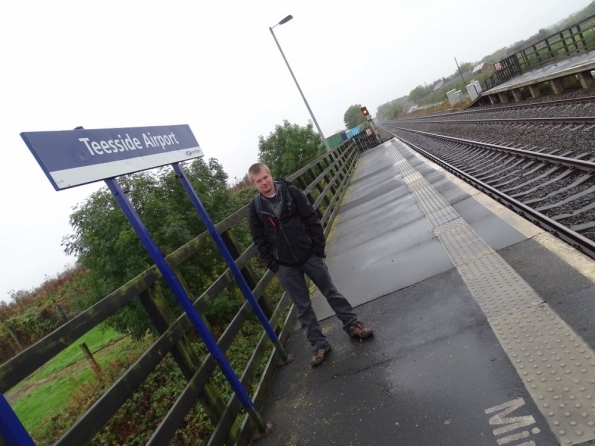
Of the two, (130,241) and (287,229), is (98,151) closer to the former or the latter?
(287,229)

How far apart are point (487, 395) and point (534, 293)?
122 centimetres

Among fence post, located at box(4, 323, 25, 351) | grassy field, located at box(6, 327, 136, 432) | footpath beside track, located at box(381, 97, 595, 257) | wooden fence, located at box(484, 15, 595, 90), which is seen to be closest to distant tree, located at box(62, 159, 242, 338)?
grassy field, located at box(6, 327, 136, 432)

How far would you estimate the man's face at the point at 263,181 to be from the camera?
3.62 meters

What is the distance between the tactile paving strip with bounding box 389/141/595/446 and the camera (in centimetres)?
224

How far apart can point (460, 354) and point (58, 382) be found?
9764mm

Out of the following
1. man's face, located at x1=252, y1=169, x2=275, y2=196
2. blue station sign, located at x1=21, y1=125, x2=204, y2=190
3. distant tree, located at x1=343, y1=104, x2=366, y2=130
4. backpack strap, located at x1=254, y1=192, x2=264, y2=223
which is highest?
distant tree, located at x1=343, y1=104, x2=366, y2=130

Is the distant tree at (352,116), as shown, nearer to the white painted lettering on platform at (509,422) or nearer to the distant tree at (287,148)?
the distant tree at (287,148)

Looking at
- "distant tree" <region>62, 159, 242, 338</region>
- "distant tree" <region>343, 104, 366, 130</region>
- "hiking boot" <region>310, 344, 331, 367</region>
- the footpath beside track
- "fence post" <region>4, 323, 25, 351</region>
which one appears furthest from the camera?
"distant tree" <region>343, 104, 366, 130</region>

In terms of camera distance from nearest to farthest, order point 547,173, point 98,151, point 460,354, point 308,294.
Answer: point 98,151 < point 460,354 < point 308,294 < point 547,173

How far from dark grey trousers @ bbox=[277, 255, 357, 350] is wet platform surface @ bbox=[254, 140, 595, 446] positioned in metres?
0.22

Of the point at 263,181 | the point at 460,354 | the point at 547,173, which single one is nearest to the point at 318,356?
the point at 460,354

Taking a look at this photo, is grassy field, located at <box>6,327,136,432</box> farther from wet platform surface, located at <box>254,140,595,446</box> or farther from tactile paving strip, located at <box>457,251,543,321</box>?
tactile paving strip, located at <box>457,251,543,321</box>

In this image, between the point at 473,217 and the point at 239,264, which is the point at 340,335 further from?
the point at 473,217

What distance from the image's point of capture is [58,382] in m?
9.75
